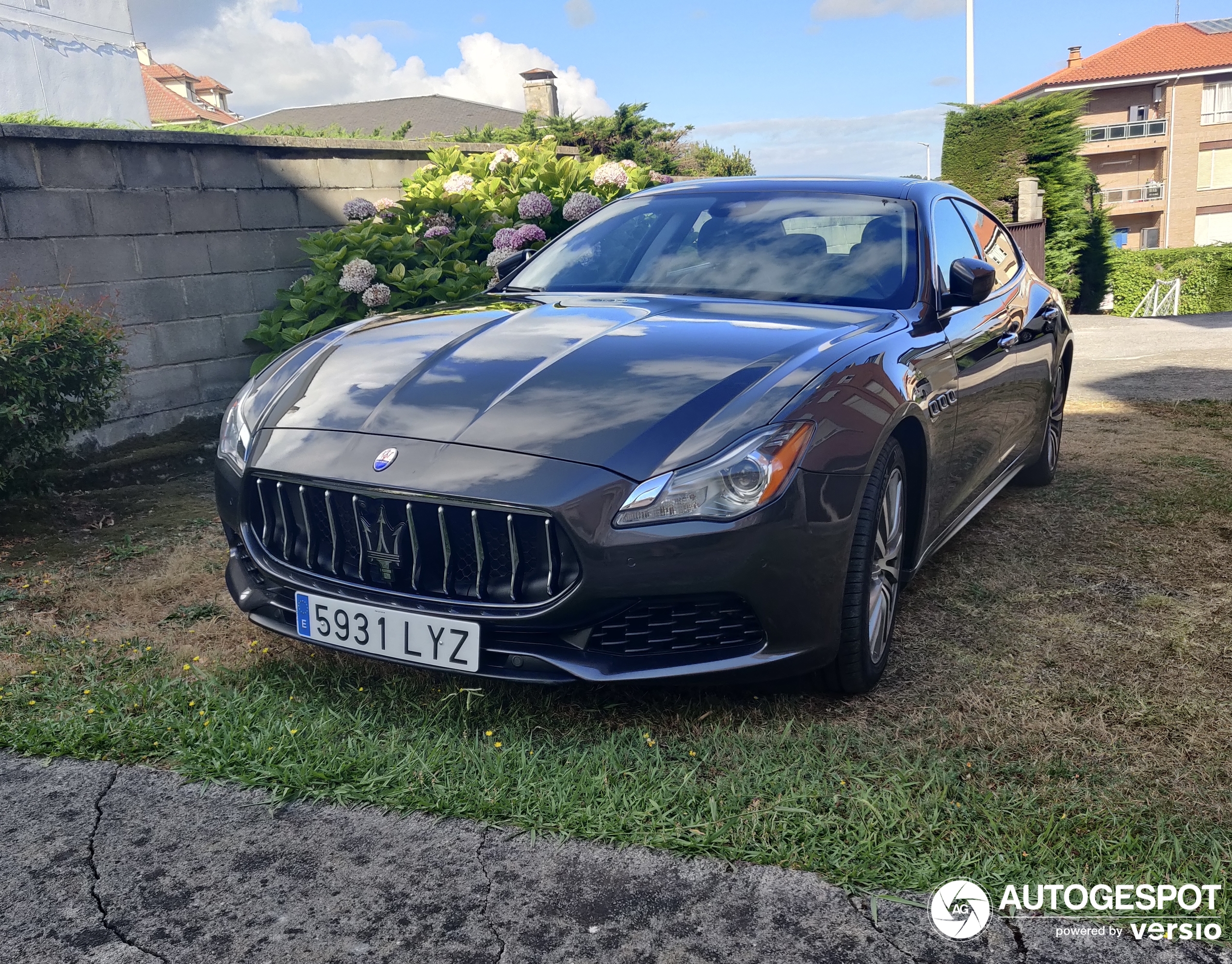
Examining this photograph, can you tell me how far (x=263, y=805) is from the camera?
94.3 inches

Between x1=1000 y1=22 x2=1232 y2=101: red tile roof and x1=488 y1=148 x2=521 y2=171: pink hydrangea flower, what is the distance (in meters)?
38.4

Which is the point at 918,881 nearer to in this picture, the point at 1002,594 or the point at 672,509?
the point at 672,509

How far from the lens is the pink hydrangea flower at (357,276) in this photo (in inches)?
253

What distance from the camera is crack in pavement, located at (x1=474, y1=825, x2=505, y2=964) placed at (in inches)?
75.5

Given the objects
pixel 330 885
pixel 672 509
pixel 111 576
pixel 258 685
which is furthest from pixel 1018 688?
pixel 111 576

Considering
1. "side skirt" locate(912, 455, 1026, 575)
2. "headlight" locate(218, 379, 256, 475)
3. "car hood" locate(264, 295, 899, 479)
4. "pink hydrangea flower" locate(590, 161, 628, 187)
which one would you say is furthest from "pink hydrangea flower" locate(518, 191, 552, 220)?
"headlight" locate(218, 379, 256, 475)

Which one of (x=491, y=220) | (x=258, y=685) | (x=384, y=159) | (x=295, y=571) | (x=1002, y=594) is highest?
(x=384, y=159)

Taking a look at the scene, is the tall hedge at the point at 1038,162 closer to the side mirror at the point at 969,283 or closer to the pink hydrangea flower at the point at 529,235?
the pink hydrangea flower at the point at 529,235

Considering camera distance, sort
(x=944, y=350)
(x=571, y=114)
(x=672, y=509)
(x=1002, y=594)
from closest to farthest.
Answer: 1. (x=672, y=509)
2. (x=944, y=350)
3. (x=1002, y=594)
4. (x=571, y=114)

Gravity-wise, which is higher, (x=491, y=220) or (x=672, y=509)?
(x=491, y=220)

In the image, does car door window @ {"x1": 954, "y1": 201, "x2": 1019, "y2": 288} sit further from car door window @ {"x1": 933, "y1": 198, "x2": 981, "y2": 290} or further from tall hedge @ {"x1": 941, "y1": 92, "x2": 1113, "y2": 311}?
tall hedge @ {"x1": 941, "y1": 92, "x2": 1113, "y2": 311}

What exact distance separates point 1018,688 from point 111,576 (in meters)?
3.24

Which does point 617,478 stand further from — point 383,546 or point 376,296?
point 376,296

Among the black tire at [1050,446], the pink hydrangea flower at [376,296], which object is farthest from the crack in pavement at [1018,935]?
the pink hydrangea flower at [376,296]
